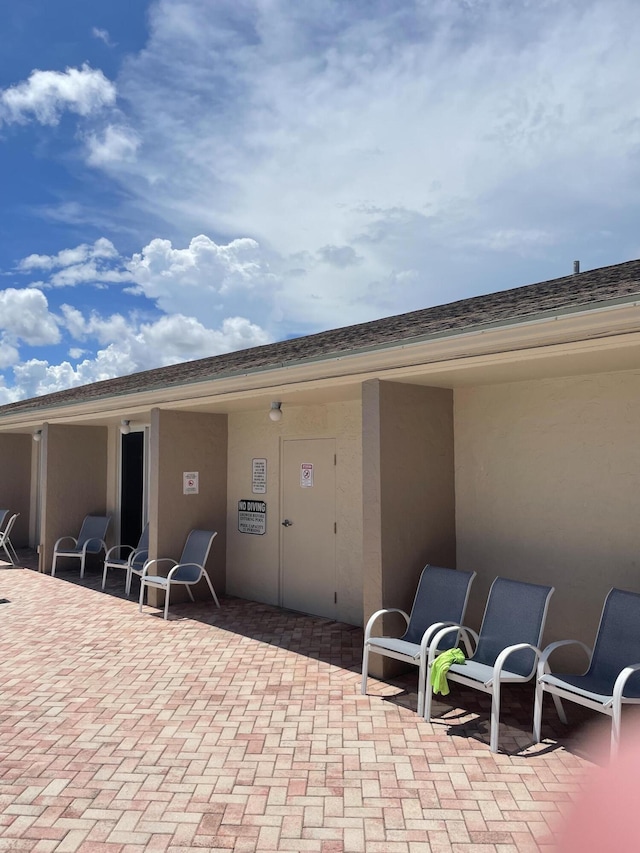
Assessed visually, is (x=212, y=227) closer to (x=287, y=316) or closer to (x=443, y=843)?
(x=287, y=316)

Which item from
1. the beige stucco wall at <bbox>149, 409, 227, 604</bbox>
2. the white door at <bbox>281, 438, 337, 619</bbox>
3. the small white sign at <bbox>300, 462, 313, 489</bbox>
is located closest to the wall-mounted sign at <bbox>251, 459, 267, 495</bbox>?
the white door at <bbox>281, 438, 337, 619</bbox>

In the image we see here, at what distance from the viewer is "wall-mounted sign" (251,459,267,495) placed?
846 centimetres

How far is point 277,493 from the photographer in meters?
8.27

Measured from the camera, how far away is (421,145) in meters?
8.54

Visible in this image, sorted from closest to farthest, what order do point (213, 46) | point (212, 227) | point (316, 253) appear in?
1. point (213, 46)
2. point (212, 227)
3. point (316, 253)

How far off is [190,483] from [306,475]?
192 cm

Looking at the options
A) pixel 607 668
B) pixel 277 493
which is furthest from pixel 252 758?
pixel 277 493

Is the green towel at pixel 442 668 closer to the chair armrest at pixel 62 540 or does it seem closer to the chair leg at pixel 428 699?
the chair leg at pixel 428 699

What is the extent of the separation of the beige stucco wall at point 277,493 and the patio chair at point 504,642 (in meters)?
2.53

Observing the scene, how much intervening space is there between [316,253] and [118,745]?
34.7 ft

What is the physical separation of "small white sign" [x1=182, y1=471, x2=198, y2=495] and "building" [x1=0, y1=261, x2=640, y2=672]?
0.02 m

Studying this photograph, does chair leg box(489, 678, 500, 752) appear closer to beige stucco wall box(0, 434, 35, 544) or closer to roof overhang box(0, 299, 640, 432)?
roof overhang box(0, 299, 640, 432)

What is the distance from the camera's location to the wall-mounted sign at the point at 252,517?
8469 millimetres

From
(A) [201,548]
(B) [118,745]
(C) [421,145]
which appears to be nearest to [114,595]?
(A) [201,548]
